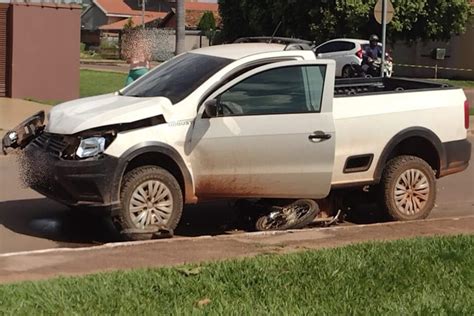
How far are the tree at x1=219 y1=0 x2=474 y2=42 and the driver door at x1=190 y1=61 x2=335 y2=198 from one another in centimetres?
2730

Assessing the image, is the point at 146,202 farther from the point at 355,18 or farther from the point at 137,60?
the point at 355,18

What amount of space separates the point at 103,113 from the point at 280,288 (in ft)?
9.72

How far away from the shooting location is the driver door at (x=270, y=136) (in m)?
7.84

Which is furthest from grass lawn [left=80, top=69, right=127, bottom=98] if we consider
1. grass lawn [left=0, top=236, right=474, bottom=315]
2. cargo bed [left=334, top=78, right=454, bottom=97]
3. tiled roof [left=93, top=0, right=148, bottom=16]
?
tiled roof [left=93, top=0, right=148, bottom=16]

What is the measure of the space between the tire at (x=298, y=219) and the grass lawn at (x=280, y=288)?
166cm

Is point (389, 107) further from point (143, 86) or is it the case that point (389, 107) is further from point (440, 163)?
point (143, 86)

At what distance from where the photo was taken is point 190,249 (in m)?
7.00

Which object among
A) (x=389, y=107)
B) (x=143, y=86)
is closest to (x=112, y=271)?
(x=143, y=86)

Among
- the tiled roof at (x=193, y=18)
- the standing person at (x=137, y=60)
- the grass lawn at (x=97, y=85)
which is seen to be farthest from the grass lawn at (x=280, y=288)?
the tiled roof at (x=193, y=18)

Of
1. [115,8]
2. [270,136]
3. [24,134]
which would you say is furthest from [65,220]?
[115,8]

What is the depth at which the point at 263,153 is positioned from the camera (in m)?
7.94

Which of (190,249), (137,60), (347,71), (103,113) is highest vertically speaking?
(137,60)

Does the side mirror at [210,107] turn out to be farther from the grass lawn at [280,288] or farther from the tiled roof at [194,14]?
the tiled roof at [194,14]

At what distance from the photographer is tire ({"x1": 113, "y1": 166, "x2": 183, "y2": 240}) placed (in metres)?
7.61
